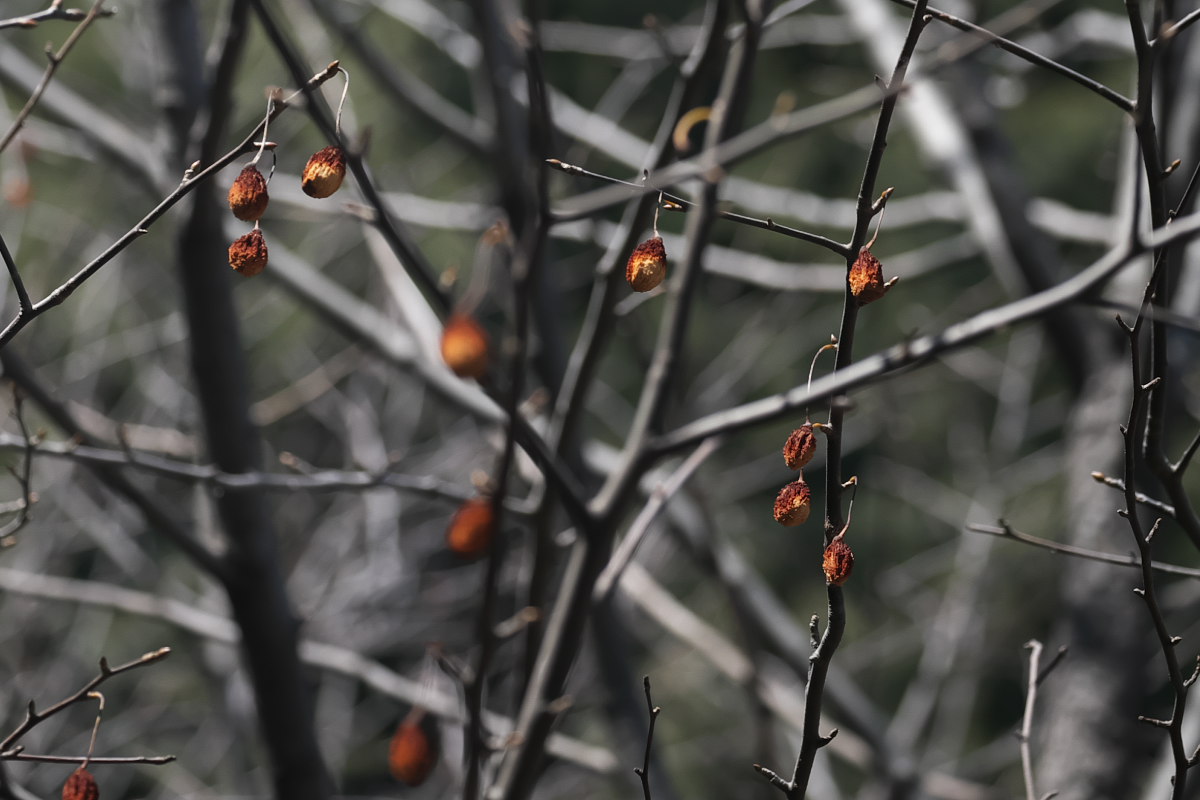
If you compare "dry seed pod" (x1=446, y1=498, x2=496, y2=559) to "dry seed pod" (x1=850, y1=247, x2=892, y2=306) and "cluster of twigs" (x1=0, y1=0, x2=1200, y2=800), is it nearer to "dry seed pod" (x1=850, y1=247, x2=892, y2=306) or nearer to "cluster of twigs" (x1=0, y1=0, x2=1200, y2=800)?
"cluster of twigs" (x1=0, y1=0, x2=1200, y2=800)

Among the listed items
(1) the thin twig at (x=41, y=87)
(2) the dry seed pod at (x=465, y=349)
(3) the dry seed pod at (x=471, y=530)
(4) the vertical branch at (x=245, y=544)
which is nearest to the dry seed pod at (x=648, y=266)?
(2) the dry seed pod at (x=465, y=349)

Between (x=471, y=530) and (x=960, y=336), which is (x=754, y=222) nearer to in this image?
(x=960, y=336)

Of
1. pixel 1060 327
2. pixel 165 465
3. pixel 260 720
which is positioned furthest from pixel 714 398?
pixel 165 465

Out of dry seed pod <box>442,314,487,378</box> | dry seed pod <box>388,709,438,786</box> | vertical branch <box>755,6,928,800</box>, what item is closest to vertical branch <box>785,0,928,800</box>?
vertical branch <box>755,6,928,800</box>

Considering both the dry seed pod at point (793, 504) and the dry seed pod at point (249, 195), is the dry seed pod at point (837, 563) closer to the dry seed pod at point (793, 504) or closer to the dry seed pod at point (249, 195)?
the dry seed pod at point (793, 504)

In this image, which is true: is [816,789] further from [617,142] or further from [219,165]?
[219,165]

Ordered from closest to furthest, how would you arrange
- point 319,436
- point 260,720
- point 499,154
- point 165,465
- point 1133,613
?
point 165,465
point 260,720
point 499,154
point 1133,613
point 319,436

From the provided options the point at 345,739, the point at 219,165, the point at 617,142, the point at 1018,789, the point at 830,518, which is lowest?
the point at 830,518
